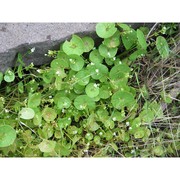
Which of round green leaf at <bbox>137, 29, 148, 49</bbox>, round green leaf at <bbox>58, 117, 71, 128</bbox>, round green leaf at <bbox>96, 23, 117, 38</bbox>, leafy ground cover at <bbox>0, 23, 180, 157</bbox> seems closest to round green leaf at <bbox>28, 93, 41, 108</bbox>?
leafy ground cover at <bbox>0, 23, 180, 157</bbox>

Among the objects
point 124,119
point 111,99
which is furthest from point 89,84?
point 124,119

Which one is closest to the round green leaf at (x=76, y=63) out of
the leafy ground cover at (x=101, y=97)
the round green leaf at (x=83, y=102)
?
the leafy ground cover at (x=101, y=97)

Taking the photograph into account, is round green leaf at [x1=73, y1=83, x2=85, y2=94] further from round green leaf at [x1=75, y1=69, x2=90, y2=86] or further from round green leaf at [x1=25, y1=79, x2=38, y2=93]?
round green leaf at [x1=25, y1=79, x2=38, y2=93]

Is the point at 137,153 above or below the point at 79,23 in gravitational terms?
below

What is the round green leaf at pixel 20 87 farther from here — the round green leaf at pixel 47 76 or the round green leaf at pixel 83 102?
the round green leaf at pixel 83 102

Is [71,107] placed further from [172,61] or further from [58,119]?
[172,61]

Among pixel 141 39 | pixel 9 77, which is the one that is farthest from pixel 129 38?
pixel 9 77
